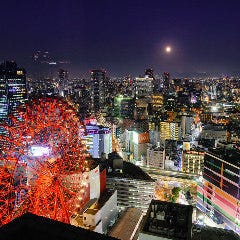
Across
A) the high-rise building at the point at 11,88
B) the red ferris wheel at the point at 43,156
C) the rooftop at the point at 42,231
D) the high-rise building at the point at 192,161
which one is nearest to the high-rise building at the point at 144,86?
the high-rise building at the point at 11,88

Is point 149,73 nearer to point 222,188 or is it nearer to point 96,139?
point 96,139

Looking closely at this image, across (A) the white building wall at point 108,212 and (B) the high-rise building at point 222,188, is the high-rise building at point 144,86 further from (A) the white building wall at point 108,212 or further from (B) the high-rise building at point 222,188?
(A) the white building wall at point 108,212

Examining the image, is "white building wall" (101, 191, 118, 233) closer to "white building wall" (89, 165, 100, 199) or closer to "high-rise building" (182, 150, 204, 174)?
"white building wall" (89, 165, 100, 199)

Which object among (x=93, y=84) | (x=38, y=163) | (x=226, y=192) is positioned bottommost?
(x=226, y=192)

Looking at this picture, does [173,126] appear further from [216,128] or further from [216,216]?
[216,216]

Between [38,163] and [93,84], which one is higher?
[93,84]

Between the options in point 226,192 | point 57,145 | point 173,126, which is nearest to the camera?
point 57,145

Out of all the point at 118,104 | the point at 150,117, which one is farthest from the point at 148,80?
the point at 150,117

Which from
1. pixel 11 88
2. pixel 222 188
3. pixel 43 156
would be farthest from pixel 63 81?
pixel 43 156
